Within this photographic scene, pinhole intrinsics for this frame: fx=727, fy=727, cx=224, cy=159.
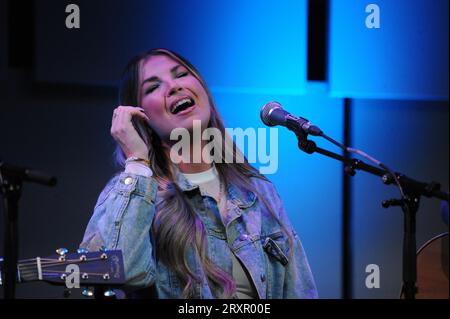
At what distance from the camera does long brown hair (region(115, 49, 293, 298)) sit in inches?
109

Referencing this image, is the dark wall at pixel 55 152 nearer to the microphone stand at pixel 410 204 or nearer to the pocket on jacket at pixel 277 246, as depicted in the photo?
the pocket on jacket at pixel 277 246

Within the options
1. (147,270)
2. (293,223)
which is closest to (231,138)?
(293,223)

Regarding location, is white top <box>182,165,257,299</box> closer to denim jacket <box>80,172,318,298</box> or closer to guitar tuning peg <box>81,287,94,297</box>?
denim jacket <box>80,172,318,298</box>

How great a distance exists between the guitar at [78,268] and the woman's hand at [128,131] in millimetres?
415

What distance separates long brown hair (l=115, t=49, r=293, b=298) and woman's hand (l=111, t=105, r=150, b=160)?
0.11ft

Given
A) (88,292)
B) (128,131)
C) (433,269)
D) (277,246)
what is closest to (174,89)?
(128,131)

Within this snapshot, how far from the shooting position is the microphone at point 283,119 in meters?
2.54

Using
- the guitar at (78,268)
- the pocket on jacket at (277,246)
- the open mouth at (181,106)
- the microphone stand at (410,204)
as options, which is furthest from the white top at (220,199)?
the microphone stand at (410,204)

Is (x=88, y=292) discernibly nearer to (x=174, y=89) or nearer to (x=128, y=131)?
(x=128, y=131)

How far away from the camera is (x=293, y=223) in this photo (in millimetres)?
3045

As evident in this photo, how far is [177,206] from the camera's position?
2822mm

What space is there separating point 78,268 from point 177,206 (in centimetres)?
49
